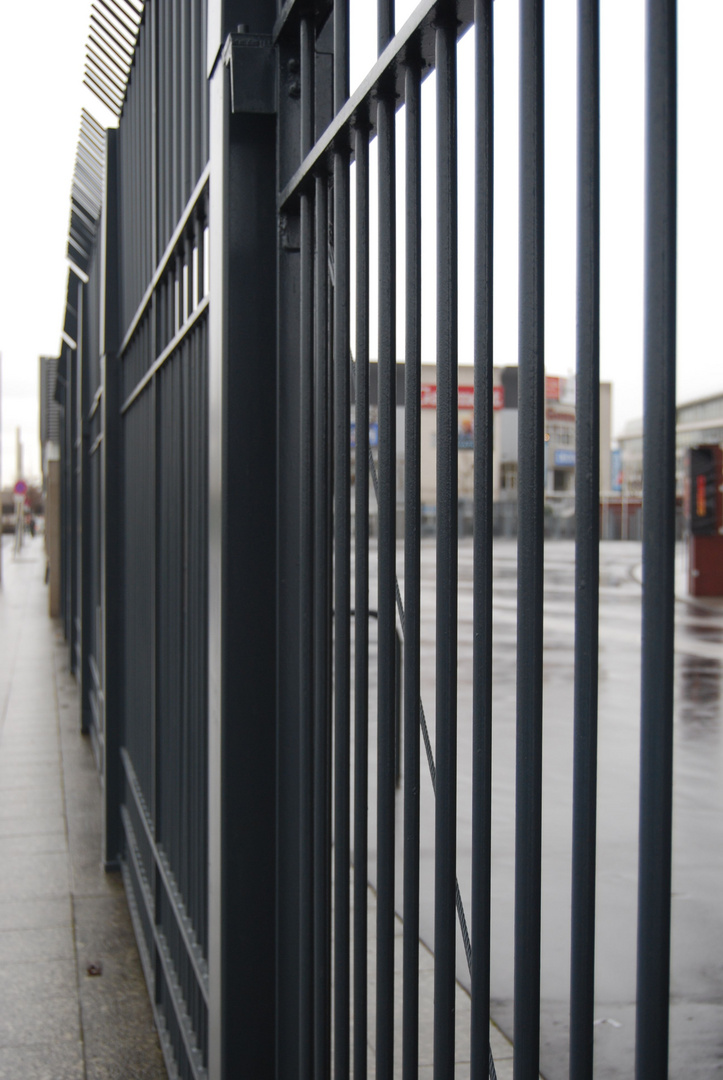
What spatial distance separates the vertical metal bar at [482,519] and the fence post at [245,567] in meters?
0.99

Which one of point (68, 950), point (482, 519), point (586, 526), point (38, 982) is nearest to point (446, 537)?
point (482, 519)

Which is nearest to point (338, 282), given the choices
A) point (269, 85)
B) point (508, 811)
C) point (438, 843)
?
point (269, 85)

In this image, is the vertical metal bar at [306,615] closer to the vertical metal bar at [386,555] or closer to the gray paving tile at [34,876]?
the vertical metal bar at [386,555]

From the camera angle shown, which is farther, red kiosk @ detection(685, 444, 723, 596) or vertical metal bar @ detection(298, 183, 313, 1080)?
red kiosk @ detection(685, 444, 723, 596)

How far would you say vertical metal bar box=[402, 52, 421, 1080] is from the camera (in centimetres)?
140

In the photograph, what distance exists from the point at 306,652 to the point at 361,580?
0.36 meters

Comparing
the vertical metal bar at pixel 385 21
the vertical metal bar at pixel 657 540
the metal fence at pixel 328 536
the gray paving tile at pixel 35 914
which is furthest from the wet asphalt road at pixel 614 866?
the vertical metal bar at pixel 385 21

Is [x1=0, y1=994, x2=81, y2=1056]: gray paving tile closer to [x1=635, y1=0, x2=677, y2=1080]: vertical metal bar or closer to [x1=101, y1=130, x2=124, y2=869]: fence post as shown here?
[x1=101, y1=130, x2=124, y2=869]: fence post

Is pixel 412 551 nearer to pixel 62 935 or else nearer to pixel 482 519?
pixel 482 519

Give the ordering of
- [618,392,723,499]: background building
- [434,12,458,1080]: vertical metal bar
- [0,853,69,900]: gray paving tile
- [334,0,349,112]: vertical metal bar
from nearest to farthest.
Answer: [434,12,458,1080]: vertical metal bar, [334,0,349,112]: vertical metal bar, [0,853,69,900]: gray paving tile, [618,392,723,499]: background building

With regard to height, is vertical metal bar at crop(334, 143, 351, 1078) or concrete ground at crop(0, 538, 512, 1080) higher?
vertical metal bar at crop(334, 143, 351, 1078)

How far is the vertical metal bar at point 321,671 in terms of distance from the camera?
188 centimetres

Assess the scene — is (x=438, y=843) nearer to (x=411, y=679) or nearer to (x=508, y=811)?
(x=411, y=679)

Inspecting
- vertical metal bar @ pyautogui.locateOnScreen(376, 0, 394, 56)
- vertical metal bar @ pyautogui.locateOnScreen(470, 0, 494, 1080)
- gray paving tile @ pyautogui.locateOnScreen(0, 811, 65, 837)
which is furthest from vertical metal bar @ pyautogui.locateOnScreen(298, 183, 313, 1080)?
gray paving tile @ pyautogui.locateOnScreen(0, 811, 65, 837)
